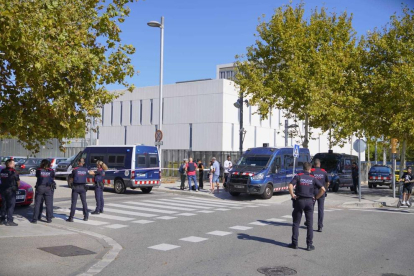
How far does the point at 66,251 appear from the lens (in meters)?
8.77

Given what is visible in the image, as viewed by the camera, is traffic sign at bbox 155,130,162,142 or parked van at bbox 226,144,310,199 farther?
traffic sign at bbox 155,130,162,142

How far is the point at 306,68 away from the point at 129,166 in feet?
39.6

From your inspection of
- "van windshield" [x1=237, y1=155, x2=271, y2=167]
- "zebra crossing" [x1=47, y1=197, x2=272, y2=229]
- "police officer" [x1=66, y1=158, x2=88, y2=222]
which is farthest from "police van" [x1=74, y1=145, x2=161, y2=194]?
"police officer" [x1=66, y1=158, x2=88, y2=222]

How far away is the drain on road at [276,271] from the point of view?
7.23m

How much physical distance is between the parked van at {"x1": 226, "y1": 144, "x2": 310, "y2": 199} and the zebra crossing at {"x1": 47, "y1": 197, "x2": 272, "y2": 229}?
1027 mm

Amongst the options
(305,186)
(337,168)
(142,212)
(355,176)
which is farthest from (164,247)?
(337,168)

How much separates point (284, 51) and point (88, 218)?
59.6 feet

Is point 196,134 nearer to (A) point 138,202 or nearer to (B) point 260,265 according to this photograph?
(A) point 138,202

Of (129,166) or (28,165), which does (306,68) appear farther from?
(28,165)

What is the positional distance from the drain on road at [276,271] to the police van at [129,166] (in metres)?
14.6

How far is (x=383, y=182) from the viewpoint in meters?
33.6

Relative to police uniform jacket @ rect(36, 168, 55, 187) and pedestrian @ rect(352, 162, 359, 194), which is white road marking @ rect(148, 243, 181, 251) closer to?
police uniform jacket @ rect(36, 168, 55, 187)

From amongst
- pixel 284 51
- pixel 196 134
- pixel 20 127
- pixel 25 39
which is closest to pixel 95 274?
pixel 25 39

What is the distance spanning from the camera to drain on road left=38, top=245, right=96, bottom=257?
8547mm
